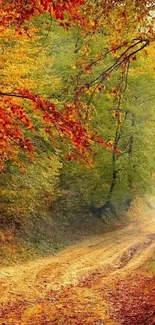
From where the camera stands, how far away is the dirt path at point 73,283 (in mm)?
9742

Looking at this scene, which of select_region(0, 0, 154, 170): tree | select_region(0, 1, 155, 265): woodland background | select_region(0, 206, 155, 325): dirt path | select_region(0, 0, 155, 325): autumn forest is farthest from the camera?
select_region(0, 1, 155, 265): woodland background

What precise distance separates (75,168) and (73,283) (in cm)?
897

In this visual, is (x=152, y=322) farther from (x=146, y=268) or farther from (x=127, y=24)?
(x=146, y=268)

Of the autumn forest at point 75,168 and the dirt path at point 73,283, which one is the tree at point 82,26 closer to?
the autumn forest at point 75,168

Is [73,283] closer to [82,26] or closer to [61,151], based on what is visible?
[61,151]

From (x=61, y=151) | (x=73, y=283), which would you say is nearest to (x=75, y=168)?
(x=61, y=151)

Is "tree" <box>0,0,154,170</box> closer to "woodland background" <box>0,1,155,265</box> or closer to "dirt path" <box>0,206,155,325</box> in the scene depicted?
"woodland background" <box>0,1,155,265</box>

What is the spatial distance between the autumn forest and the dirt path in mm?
32

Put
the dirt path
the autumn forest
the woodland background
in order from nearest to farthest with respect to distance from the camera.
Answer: the autumn forest < the dirt path < the woodland background

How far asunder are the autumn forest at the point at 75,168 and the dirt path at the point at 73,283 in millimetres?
32

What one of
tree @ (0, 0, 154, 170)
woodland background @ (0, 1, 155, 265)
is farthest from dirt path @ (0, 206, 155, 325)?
tree @ (0, 0, 154, 170)

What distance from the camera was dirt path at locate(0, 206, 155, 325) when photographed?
32.0 ft

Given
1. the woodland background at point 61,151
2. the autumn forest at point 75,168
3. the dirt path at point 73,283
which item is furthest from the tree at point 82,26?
the dirt path at point 73,283

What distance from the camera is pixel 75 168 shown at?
2131cm
